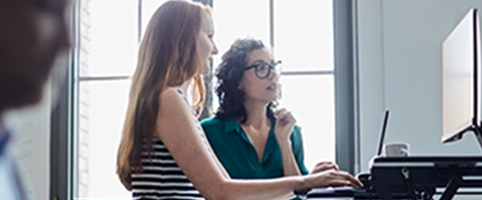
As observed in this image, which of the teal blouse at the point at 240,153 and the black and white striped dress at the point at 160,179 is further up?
the black and white striped dress at the point at 160,179

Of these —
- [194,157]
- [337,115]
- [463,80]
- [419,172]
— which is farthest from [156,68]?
[337,115]

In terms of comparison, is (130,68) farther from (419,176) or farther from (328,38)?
(419,176)

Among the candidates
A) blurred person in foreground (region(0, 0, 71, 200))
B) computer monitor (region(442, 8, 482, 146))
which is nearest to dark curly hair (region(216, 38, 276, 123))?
computer monitor (region(442, 8, 482, 146))

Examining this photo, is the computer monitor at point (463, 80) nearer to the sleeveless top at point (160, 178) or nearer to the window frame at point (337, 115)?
the sleeveless top at point (160, 178)

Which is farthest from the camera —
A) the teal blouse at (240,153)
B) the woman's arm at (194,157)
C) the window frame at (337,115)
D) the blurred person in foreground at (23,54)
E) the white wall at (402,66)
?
the window frame at (337,115)

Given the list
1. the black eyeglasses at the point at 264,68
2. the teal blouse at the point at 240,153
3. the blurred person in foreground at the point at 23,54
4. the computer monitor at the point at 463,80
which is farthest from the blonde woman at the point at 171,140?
the blurred person in foreground at the point at 23,54

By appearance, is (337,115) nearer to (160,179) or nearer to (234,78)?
(234,78)

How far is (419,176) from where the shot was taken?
1.56 meters

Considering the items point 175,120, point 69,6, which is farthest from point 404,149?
point 69,6

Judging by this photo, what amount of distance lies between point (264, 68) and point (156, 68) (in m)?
1.01

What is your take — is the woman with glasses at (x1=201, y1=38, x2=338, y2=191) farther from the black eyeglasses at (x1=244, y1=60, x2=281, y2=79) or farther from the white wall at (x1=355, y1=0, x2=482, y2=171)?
the white wall at (x1=355, y1=0, x2=482, y2=171)

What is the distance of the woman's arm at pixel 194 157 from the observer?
1.62 meters

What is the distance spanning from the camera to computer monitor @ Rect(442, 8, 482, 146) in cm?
160

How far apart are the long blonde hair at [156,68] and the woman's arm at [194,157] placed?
31 millimetres
